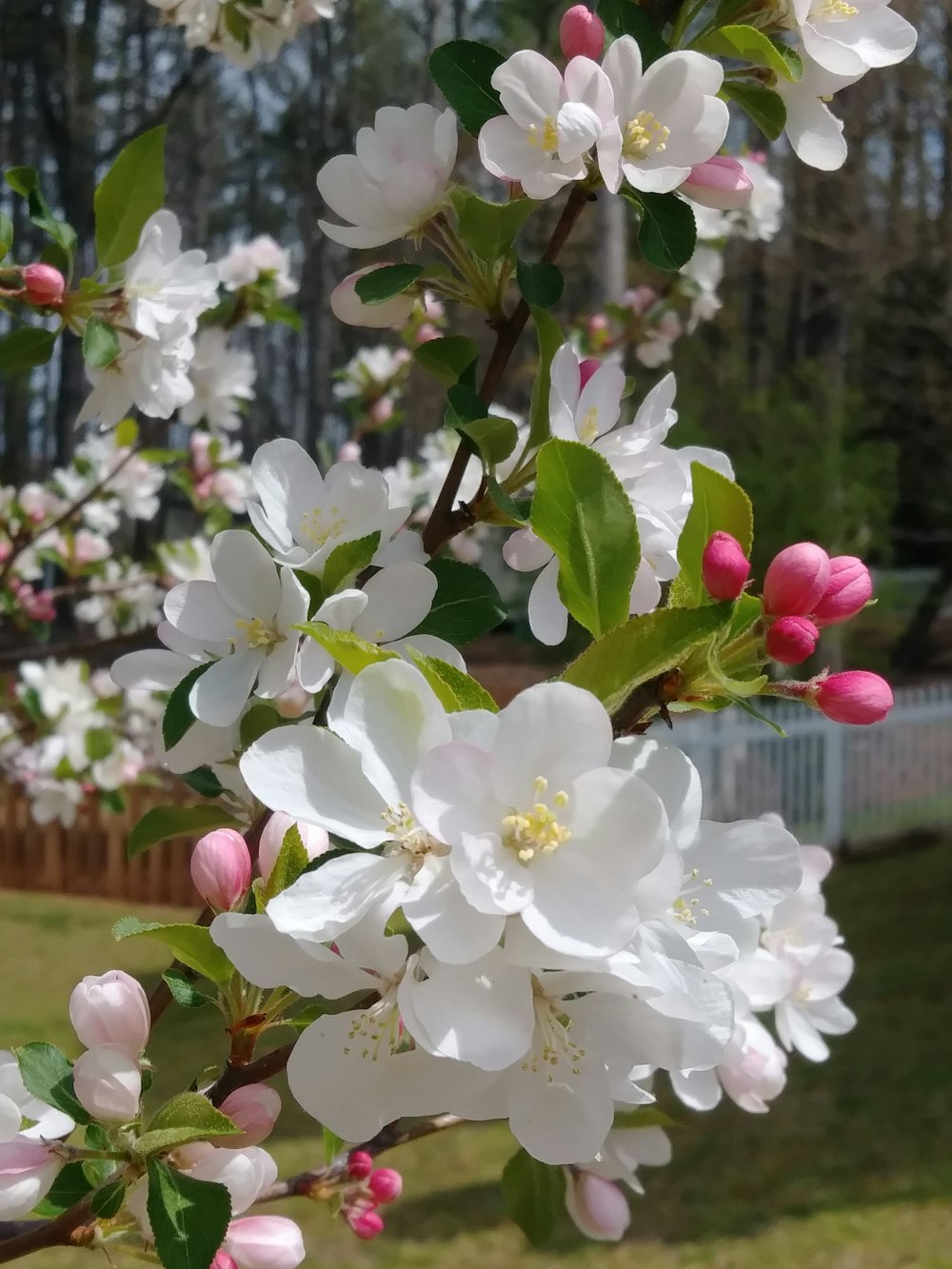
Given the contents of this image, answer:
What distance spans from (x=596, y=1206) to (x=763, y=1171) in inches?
126

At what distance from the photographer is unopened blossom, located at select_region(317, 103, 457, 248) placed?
2.65 ft

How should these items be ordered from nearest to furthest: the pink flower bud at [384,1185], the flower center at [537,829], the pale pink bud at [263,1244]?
the flower center at [537,829]
the pale pink bud at [263,1244]
the pink flower bud at [384,1185]

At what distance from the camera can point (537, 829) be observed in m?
0.51

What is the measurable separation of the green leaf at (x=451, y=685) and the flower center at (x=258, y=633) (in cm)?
21

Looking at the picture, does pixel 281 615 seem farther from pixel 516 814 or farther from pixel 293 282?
pixel 293 282

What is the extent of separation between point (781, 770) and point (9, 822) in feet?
15.4

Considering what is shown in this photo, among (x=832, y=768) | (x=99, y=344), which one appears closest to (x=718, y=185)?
(x=99, y=344)

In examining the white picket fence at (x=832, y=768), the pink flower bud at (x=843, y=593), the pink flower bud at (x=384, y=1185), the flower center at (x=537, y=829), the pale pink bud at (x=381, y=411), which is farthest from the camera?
the white picket fence at (x=832, y=768)

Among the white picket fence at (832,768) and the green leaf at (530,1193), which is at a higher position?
the green leaf at (530,1193)

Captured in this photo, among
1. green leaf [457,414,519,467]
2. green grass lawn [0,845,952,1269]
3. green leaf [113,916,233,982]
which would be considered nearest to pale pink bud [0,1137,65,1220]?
green leaf [113,916,233,982]

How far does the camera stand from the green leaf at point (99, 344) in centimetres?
109

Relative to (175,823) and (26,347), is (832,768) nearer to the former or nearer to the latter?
(26,347)

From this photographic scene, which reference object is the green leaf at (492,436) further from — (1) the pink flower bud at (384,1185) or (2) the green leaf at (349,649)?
(1) the pink flower bud at (384,1185)

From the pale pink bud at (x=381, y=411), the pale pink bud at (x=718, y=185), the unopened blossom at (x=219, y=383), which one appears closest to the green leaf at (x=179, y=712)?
the pale pink bud at (x=718, y=185)
